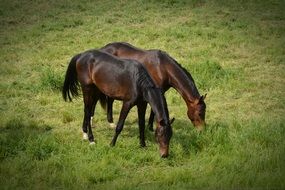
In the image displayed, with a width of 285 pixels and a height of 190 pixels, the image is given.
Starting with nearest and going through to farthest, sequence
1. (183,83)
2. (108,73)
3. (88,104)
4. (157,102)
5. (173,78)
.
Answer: (157,102), (108,73), (183,83), (173,78), (88,104)

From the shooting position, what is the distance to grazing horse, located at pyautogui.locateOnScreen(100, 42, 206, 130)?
26.6ft

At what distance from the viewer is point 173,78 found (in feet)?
27.3

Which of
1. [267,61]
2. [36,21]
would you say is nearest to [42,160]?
[267,61]

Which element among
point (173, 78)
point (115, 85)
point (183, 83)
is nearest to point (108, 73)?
point (115, 85)

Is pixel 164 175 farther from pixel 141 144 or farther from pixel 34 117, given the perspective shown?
pixel 34 117

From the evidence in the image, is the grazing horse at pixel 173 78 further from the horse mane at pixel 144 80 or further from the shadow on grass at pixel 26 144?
the shadow on grass at pixel 26 144

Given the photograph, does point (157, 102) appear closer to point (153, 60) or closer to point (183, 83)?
point (183, 83)

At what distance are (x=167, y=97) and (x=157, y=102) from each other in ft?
12.4

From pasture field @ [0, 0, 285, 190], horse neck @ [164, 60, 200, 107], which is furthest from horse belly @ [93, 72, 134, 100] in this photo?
horse neck @ [164, 60, 200, 107]

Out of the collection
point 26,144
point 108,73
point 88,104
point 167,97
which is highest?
point 108,73

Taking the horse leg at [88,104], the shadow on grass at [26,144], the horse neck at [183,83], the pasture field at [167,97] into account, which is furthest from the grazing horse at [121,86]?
the shadow on grass at [26,144]

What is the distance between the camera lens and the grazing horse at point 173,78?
8117 mm

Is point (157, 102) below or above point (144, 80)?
below

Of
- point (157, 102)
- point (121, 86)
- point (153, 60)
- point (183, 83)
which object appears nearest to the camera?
point (157, 102)
